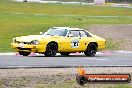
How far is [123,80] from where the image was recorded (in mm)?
11227

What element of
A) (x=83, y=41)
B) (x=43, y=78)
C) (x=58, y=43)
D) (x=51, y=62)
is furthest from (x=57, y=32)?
(x=43, y=78)

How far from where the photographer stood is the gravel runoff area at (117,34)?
33.3 metres

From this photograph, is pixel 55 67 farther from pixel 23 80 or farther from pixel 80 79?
pixel 80 79

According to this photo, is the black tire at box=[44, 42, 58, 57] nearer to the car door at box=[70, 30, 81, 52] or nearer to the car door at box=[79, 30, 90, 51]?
the car door at box=[70, 30, 81, 52]

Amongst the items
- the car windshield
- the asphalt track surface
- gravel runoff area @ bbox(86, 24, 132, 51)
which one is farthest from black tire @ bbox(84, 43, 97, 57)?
gravel runoff area @ bbox(86, 24, 132, 51)

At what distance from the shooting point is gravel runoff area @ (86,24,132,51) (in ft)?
109

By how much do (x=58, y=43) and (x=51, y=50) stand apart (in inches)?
21.9

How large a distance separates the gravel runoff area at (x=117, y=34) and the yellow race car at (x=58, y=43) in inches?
235

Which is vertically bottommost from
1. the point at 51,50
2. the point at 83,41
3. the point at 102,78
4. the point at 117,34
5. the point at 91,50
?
the point at 117,34

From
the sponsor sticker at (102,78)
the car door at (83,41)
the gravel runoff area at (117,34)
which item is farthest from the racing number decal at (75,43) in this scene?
the sponsor sticker at (102,78)

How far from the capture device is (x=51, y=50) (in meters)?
24.2

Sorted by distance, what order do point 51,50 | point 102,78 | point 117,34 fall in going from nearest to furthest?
point 102,78
point 51,50
point 117,34

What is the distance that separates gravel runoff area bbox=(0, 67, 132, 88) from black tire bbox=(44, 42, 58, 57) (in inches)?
227

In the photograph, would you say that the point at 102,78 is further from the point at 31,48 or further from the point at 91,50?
the point at 91,50
